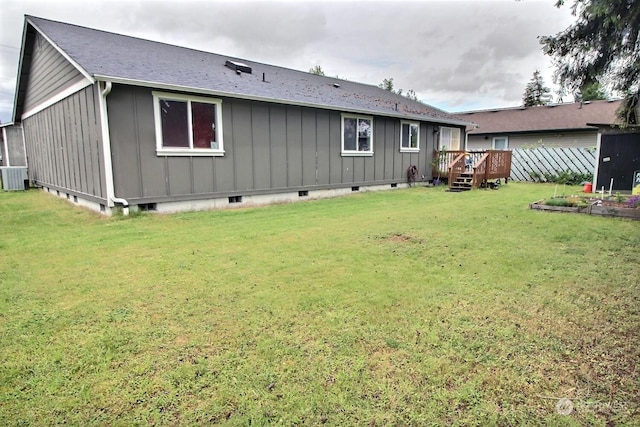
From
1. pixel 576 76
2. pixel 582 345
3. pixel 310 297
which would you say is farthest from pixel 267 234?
pixel 576 76

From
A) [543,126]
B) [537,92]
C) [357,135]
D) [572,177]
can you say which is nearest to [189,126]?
[357,135]

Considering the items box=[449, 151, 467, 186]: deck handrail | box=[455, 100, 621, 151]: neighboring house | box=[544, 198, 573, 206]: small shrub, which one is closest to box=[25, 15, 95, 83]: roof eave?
box=[544, 198, 573, 206]: small shrub

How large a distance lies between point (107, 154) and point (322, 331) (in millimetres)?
6560

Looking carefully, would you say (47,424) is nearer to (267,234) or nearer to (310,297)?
(310,297)

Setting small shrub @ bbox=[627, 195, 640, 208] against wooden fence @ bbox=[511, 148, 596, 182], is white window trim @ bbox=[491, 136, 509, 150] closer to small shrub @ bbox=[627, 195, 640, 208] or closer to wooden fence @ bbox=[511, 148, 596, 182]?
wooden fence @ bbox=[511, 148, 596, 182]

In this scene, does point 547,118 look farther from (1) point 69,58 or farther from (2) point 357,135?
(1) point 69,58

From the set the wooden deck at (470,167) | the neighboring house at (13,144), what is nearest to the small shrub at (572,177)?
the wooden deck at (470,167)

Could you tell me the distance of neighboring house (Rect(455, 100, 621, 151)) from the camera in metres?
19.4

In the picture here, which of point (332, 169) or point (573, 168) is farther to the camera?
point (573, 168)

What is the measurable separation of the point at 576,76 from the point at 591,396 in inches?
169

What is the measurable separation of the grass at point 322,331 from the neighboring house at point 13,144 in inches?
548

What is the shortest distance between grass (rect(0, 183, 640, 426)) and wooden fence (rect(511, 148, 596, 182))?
12.8 metres

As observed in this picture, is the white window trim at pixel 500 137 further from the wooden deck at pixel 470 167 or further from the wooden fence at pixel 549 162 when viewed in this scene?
the wooden deck at pixel 470 167

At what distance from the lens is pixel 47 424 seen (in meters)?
1.82
